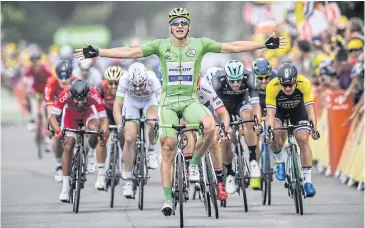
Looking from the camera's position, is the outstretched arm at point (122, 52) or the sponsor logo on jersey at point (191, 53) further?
the sponsor logo on jersey at point (191, 53)

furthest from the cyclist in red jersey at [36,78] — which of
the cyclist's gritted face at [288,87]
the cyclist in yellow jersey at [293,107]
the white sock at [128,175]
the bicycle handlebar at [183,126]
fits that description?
the bicycle handlebar at [183,126]

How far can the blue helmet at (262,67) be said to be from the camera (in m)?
17.2

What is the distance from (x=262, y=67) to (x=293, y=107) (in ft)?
5.31

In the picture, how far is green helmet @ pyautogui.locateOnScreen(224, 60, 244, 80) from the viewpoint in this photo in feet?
53.4

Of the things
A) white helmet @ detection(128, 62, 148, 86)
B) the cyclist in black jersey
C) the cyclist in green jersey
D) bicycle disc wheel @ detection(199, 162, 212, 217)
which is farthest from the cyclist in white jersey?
the cyclist in green jersey

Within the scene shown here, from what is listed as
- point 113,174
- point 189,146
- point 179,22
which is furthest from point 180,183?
point 113,174

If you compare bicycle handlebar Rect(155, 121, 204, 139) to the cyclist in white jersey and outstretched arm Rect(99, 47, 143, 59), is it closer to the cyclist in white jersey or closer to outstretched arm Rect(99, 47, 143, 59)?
outstretched arm Rect(99, 47, 143, 59)

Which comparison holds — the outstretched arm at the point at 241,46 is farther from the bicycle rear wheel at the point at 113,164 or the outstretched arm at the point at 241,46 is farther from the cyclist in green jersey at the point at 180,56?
the bicycle rear wheel at the point at 113,164

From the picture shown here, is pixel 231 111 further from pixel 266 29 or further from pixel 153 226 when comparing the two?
pixel 266 29

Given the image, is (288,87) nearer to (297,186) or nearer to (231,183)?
(297,186)

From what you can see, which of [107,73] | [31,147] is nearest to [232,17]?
[31,147]

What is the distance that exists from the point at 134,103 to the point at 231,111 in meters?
1.42

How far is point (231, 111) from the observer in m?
17.1

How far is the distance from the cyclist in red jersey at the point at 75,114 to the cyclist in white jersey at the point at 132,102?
0.30 meters
